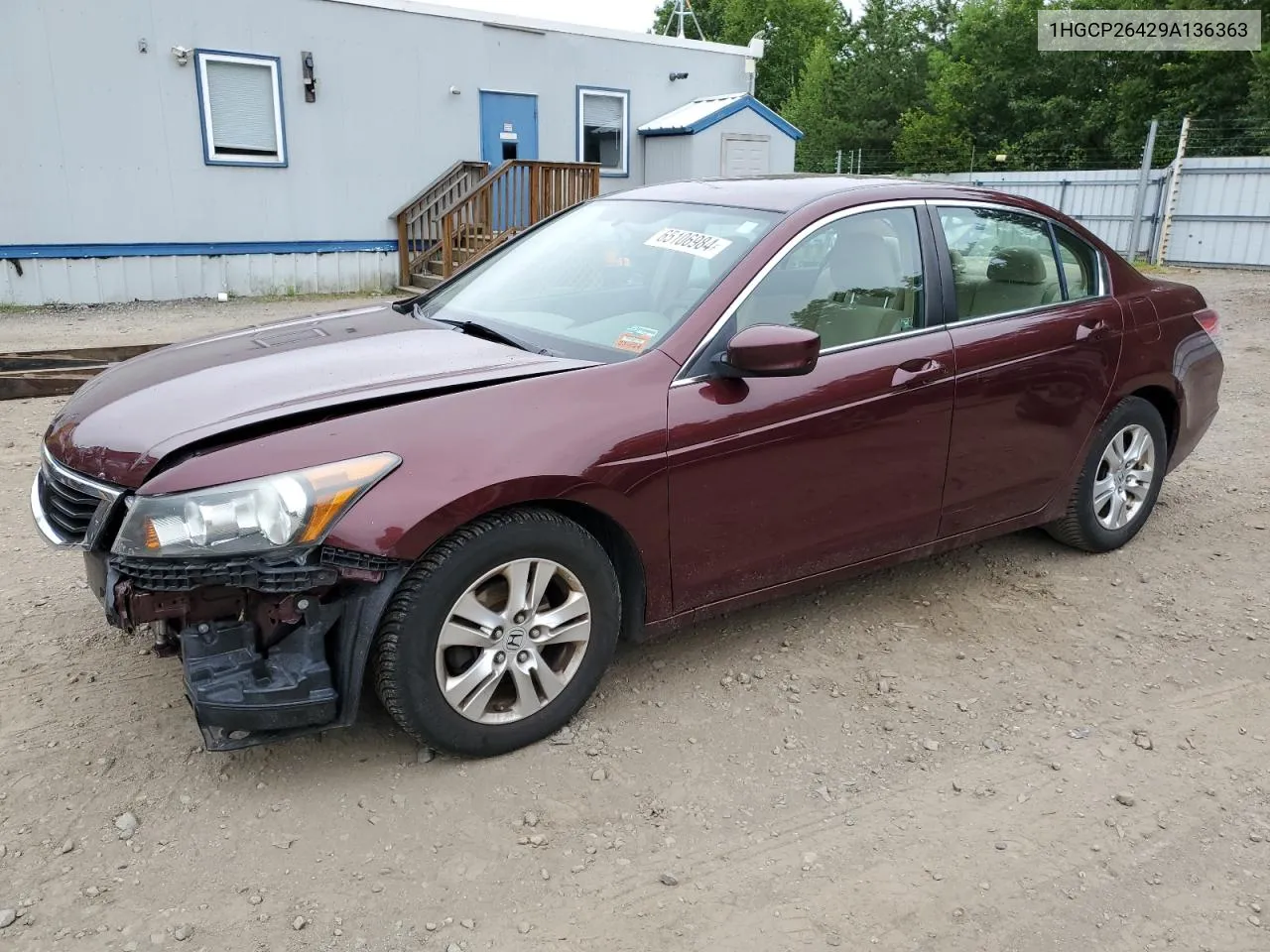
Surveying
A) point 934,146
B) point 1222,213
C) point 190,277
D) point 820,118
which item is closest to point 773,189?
point 190,277

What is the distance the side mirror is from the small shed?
12.9 metres

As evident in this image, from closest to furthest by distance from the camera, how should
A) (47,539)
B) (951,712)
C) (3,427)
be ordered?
1. (47,539)
2. (951,712)
3. (3,427)

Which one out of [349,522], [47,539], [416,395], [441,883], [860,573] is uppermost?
[416,395]

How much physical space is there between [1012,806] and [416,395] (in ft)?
6.63

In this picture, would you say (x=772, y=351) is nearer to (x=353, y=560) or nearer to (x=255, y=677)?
(x=353, y=560)

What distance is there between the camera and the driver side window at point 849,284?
10.9 ft

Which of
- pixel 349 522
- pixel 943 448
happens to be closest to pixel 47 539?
pixel 349 522

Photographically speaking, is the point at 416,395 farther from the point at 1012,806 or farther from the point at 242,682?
the point at 1012,806

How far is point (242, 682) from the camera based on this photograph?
2.54 m

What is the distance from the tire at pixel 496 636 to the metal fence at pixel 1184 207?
15586 mm

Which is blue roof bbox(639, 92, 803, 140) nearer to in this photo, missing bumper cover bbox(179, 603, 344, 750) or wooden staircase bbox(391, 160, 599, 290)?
wooden staircase bbox(391, 160, 599, 290)

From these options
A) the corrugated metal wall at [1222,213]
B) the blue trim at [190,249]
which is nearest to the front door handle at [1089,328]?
the blue trim at [190,249]

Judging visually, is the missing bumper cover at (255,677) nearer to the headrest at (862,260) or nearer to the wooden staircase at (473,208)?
the headrest at (862,260)

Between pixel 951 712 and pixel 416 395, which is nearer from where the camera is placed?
pixel 416 395
